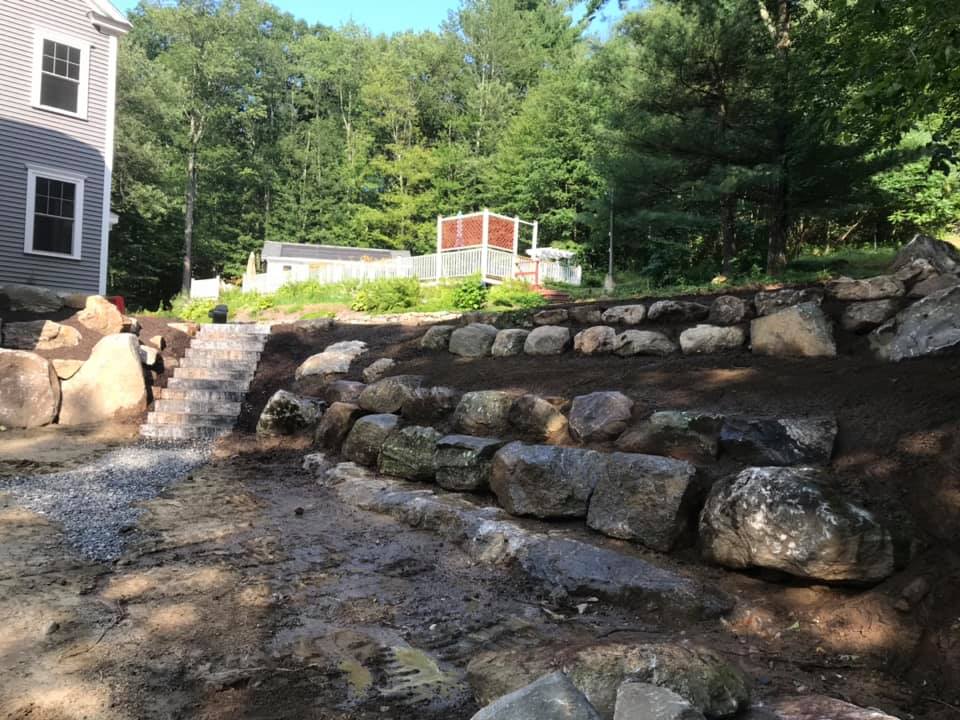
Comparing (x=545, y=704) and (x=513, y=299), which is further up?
(x=513, y=299)

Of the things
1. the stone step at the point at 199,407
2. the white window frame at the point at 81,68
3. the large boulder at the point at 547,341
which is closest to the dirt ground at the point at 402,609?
the large boulder at the point at 547,341

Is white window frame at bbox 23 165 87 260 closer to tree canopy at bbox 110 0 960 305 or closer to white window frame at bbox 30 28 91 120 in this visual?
white window frame at bbox 30 28 91 120

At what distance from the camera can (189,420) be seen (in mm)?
8266

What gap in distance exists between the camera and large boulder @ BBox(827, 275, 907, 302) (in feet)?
17.2

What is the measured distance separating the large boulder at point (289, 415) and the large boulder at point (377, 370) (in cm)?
61

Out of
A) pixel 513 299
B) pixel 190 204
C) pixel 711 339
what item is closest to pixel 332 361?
pixel 513 299

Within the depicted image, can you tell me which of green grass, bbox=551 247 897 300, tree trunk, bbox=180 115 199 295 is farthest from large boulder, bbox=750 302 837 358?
tree trunk, bbox=180 115 199 295

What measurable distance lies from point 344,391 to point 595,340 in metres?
2.88

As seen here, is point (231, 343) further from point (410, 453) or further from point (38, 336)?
point (410, 453)

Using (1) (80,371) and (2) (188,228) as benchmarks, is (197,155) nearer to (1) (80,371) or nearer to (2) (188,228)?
(2) (188,228)

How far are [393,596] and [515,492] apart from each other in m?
1.24

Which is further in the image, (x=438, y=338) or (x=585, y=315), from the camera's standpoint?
(x=438, y=338)

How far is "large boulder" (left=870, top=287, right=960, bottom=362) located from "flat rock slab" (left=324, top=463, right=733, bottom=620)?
2546mm

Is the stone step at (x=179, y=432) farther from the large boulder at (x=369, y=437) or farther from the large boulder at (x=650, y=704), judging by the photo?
the large boulder at (x=650, y=704)
